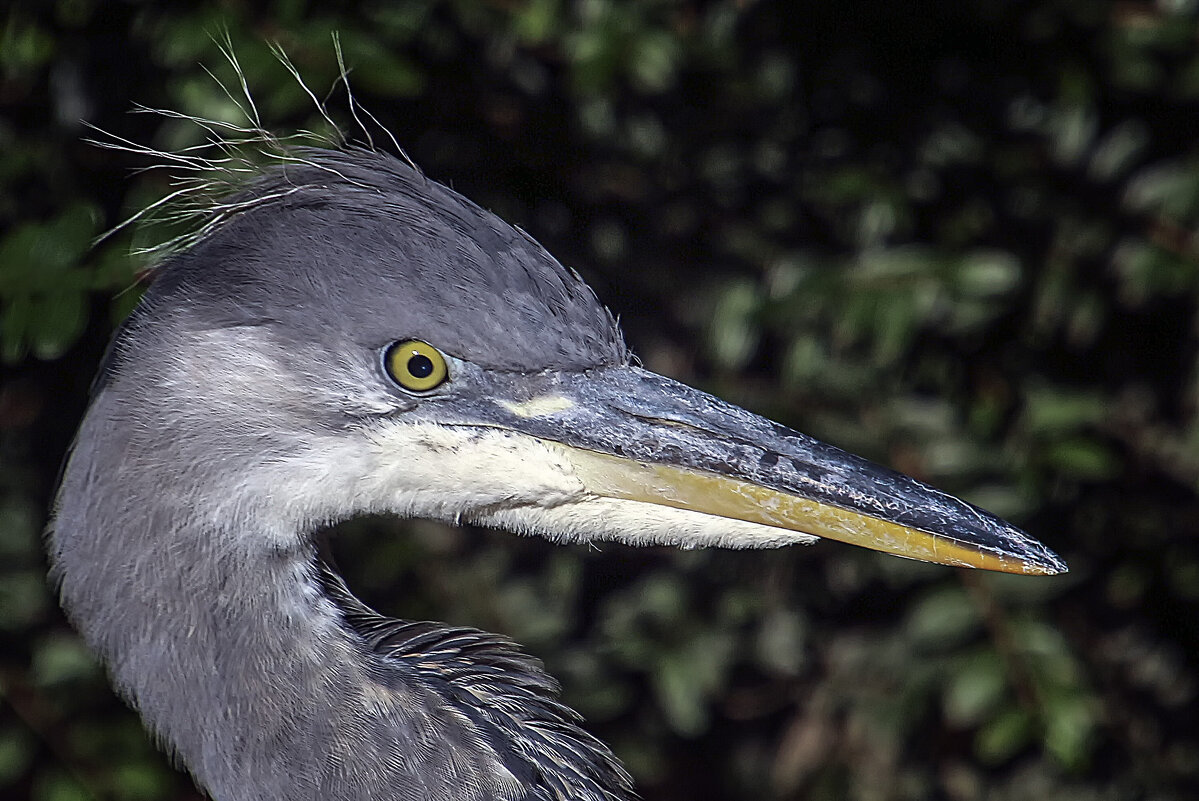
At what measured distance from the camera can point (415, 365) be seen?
4.80 ft

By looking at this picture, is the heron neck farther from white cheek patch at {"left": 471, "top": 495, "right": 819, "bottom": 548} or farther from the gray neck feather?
white cheek patch at {"left": 471, "top": 495, "right": 819, "bottom": 548}

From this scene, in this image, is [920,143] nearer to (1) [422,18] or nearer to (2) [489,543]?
(1) [422,18]

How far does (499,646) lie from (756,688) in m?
1.70

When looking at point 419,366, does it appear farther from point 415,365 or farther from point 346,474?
point 346,474

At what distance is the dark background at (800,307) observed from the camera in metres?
2.12

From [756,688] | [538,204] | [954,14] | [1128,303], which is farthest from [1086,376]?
[538,204]

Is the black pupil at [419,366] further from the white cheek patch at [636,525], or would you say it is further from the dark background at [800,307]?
the dark background at [800,307]

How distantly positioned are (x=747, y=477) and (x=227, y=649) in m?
0.72

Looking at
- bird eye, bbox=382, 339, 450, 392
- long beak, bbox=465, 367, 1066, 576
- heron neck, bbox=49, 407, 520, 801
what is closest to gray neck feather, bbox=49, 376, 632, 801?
heron neck, bbox=49, 407, 520, 801

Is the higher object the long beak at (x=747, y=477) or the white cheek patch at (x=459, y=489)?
the long beak at (x=747, y=477)

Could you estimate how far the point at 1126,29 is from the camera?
2389 millimetres

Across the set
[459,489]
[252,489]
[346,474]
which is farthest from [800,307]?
[252,489]

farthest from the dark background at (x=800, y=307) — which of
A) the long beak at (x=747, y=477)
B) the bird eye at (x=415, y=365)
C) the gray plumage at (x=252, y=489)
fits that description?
the long beak at (x=747, y=477)

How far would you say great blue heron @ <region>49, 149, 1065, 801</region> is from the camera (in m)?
1.43
